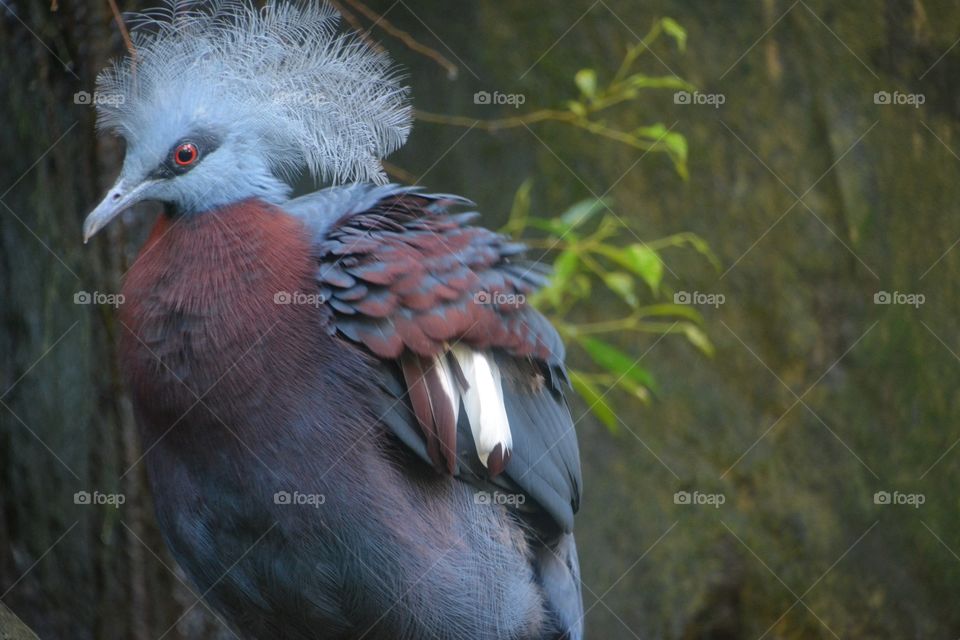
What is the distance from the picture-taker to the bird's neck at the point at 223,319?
2.12 m

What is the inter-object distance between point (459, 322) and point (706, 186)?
94.4 inches

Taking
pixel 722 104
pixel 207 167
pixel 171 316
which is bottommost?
pixel 171 316

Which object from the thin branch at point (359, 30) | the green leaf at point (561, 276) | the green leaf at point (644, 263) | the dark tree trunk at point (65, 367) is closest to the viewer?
the thin branch at point (359, 30)

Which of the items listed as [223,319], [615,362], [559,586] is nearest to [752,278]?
[615,362]

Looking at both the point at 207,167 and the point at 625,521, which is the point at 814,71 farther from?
the point at 207,167

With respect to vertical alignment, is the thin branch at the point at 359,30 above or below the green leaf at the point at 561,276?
above

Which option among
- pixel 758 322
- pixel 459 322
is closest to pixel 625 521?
pixel 758 322

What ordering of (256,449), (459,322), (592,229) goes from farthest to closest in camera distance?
(592,229), (459,322), (256,449)

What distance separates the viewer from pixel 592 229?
4.22m

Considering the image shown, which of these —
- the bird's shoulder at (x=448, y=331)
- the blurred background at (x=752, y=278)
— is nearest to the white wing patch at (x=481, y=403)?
the bird's shoulder at (x=448, y=331)

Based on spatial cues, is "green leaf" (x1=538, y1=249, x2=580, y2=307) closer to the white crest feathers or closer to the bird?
the bird

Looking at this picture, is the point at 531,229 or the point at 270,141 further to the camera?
the point at 531,229

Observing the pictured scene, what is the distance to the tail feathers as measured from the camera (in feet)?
8.47

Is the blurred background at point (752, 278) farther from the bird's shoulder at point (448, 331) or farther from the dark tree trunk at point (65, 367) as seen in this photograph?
the bird's shoulder at point (448, 331)
